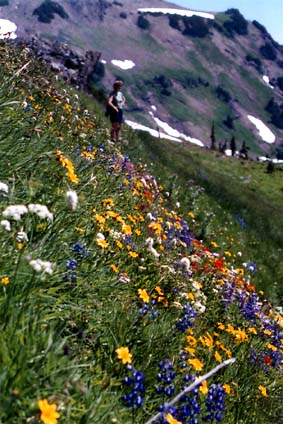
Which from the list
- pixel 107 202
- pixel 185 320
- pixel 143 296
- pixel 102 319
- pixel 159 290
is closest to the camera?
pixel 102 319

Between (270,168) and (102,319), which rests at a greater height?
(102,319)

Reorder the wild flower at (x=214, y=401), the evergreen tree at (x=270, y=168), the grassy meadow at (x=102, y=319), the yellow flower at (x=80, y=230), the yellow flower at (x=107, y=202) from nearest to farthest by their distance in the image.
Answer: the grassy meadow at (x=102, y=319) → the wild flower at (x=214, y=401) → the yellow flower at (x=80, y=230) → the yellow flower at (x=107, y=202) → the evergreen tree at (x=270, y=168)

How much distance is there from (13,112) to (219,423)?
443cm

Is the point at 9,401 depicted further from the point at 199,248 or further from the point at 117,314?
the point at 199,248

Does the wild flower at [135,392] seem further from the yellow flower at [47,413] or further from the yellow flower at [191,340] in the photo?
the yellow flower at [191,340]

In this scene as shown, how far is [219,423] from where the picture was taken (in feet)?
13.8

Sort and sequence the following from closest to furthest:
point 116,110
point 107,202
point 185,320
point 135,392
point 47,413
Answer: point 47,413, point 135,392, point 185,320, point 107,202, point 116,110

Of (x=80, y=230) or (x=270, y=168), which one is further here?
(x=270, y=168)

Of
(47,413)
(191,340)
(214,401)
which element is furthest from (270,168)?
(47,413)

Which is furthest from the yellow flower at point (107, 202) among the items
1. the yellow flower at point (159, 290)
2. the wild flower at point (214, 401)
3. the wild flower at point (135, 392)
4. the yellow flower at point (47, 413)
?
the yellow flower at point (47, 413)

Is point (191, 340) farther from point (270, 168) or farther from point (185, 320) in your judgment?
point (270, 168)

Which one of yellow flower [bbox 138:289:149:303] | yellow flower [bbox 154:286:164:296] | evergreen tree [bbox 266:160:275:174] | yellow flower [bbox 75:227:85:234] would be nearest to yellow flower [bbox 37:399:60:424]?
yellow flower [bbox 138:289:149:303]

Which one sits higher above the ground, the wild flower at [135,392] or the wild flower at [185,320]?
the wild flower at [135,392]

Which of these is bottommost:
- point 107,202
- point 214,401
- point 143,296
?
point 107,202
